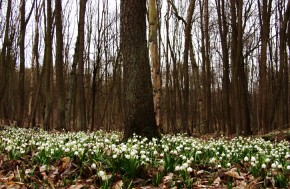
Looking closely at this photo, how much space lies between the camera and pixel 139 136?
6598mm

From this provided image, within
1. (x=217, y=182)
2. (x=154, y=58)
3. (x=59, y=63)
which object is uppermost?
(x=59, y=63)

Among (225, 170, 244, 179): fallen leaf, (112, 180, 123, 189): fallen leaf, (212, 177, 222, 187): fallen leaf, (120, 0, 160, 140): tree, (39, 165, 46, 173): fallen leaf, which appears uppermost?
(120, 0, 160, 140): tree

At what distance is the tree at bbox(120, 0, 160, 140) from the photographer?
6.93 meters

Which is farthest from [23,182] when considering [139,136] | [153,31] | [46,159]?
[153,31]

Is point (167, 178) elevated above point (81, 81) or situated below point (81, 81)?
below

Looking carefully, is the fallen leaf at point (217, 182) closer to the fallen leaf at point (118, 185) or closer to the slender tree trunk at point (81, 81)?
the fallen leaf at point (118, 185)

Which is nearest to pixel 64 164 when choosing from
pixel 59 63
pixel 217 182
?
pixel 217 182

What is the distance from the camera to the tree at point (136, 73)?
6930 mm

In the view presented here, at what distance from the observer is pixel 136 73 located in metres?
6.98

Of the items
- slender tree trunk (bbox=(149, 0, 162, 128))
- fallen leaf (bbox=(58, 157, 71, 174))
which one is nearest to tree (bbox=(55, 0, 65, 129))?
slender tree trunk (bbox=(149, 0, 162, 128))

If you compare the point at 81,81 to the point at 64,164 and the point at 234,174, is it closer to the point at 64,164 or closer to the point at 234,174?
the point at 64,164

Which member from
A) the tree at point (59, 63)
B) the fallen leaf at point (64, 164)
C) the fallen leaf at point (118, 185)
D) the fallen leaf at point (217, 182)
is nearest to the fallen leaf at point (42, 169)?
the fallen leaf at point (64, 164)

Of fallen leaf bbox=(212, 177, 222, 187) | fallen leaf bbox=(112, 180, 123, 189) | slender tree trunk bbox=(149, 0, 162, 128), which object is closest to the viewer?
fallen leaf bbox=(112, 180, 123, 189)

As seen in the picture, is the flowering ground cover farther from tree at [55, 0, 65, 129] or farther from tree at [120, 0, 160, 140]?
tree at [55, 0, 65, 129]
